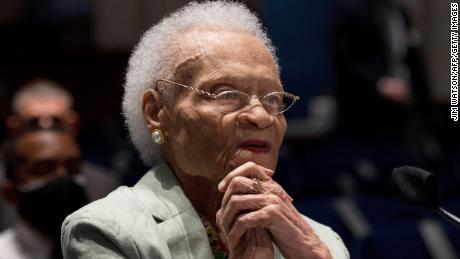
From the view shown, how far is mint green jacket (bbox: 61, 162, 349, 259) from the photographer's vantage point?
1988mm

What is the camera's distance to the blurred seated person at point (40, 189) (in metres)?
2.89

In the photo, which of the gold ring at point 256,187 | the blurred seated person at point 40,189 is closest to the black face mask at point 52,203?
the blurred seated person at point 40,189

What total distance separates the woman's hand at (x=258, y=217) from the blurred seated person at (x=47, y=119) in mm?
1255

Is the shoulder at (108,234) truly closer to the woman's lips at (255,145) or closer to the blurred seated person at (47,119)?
the woman's lips at (255,145)

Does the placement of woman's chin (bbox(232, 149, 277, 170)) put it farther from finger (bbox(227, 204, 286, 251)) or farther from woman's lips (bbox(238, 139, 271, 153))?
finger (bbox(227, 204, 286, 251))

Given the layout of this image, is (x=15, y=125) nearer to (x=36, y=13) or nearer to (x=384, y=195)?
(x=384, y=195)

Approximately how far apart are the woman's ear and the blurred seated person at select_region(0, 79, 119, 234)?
3.25 feet

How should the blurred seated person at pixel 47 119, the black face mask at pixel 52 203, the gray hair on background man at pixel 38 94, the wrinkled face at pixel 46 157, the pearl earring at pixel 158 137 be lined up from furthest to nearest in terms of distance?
the gray hair on background man at pixel 38 94
the blurred seated person at pixel 47 119
the wrinkled face at pixel 46 157
the black face mask at pixel 52 203
the pearl earring at pixel 158 137

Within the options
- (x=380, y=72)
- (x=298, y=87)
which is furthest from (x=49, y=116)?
(x=298, y=87)

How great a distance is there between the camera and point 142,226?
2.04m

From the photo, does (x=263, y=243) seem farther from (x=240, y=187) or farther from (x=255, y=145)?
(x=255, y=145)

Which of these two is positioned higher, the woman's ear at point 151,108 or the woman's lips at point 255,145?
the woman's ear at point 151,108

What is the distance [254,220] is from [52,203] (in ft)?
3.62

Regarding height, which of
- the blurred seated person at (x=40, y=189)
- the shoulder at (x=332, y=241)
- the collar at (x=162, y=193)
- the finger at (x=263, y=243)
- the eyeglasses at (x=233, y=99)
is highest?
the eyeglasses at (x=233, y=99)
